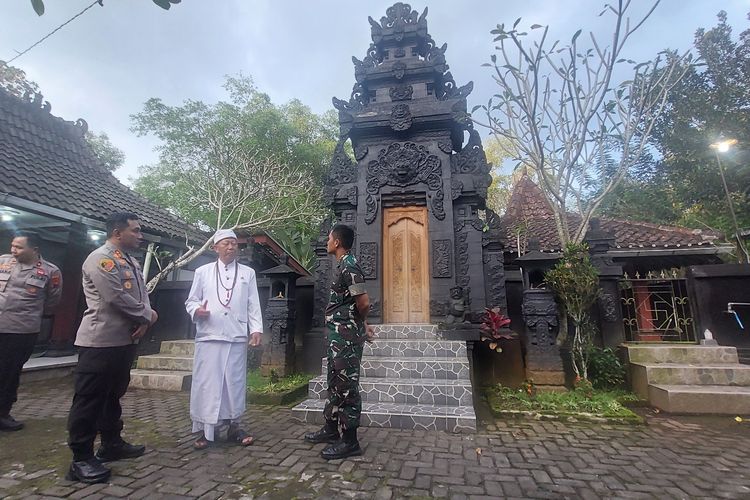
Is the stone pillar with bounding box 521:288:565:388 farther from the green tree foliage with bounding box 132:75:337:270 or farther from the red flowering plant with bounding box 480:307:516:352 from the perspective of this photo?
the green tree foliage with bounding box 132:75:337:270

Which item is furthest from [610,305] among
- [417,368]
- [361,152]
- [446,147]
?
[361,152]

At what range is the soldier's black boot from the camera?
9.82ft

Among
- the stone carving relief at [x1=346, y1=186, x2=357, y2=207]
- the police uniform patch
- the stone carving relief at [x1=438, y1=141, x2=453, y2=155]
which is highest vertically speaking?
the stone carving relief at [x1=438, y1=141, x2=453, y2=155]

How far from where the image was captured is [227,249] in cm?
362

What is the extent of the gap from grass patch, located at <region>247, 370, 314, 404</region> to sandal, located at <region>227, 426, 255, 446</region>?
61.4 inches

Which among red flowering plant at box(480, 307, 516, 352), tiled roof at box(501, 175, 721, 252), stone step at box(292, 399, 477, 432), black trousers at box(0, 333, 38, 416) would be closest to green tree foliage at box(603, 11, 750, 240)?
tiled roof at box(501, 175, 721, 252)

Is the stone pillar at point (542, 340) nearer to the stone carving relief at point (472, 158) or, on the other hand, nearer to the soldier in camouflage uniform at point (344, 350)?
the stone carving relief at point (472, 158)

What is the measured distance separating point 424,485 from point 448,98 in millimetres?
7289

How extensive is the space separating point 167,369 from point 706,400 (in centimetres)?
793

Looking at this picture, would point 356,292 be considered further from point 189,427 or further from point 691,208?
point 691,208

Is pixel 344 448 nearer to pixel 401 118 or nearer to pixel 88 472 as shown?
pixel 88 472

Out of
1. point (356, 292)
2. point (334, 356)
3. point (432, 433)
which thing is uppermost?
point (356, 292)

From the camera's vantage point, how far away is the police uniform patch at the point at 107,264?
9.30 ft

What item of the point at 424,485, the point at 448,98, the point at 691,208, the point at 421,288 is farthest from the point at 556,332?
the point at 691,208
